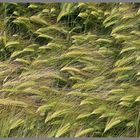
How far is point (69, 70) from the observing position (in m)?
5.78

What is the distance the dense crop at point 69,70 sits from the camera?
537cm

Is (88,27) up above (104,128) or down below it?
above

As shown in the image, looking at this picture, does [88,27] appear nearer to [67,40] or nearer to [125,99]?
[67,40]

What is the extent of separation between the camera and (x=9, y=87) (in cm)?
576

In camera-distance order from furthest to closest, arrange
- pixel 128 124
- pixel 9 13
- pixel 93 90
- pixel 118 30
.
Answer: pixel 9 13
pixel 118 30
pixel 93 90
pixel 128 124

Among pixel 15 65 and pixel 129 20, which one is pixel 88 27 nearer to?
pixel 129 20

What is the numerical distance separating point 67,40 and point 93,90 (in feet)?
2.79

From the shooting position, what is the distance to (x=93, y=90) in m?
5.57

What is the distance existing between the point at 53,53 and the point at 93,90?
0.75 m

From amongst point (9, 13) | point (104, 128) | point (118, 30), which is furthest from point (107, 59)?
point (9, 13)

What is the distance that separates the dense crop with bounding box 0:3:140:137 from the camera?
537cm

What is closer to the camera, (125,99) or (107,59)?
(125,99)

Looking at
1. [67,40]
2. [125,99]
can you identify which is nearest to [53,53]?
[67,40]

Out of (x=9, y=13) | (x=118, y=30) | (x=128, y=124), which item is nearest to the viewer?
(x=128, y=124)
